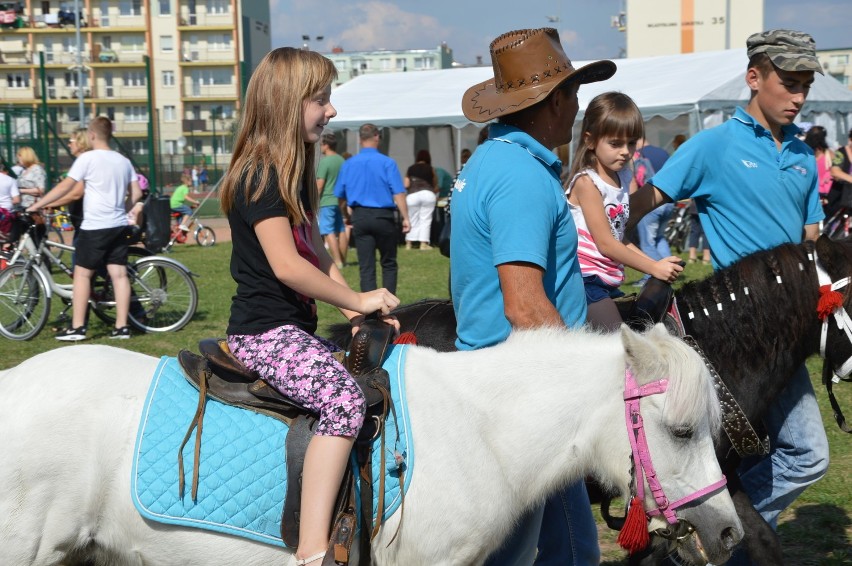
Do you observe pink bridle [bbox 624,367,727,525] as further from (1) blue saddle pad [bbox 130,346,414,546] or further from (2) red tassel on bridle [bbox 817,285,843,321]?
(2) red tassel on bridle [bbox 817,285,843,321]

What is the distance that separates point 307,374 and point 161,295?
24.2 ft

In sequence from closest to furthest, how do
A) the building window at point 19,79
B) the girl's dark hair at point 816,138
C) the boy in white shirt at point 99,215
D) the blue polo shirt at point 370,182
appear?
the boy in white shirt at point 99,215 < the blue polo shirt at point 370,182 < the girl's dark hair at point 816,138 < the building window at point 19,79

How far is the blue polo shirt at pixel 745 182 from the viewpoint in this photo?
12.1ft

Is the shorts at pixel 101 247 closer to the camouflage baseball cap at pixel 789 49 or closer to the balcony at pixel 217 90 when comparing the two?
the camouflage baseball cap at pixel 789 49

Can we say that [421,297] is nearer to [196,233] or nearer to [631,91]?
[631,91]

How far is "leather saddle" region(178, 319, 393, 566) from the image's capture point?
8.34 ft

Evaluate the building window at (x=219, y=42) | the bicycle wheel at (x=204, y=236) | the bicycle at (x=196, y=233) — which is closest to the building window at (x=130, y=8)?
the building window at (x=219, y=42)

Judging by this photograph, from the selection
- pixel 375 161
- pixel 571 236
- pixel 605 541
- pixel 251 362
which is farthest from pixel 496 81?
pixel 375 161

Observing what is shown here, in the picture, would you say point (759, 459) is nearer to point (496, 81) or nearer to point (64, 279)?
point (496, 81)

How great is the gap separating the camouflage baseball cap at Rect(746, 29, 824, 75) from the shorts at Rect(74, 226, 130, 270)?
6726 mm

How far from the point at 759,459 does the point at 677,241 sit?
12.8 metres

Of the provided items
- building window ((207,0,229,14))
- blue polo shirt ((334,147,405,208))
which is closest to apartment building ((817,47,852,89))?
building window ((207,0,229,14))

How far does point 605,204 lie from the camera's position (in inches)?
155

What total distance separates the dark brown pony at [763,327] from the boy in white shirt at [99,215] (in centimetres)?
660
